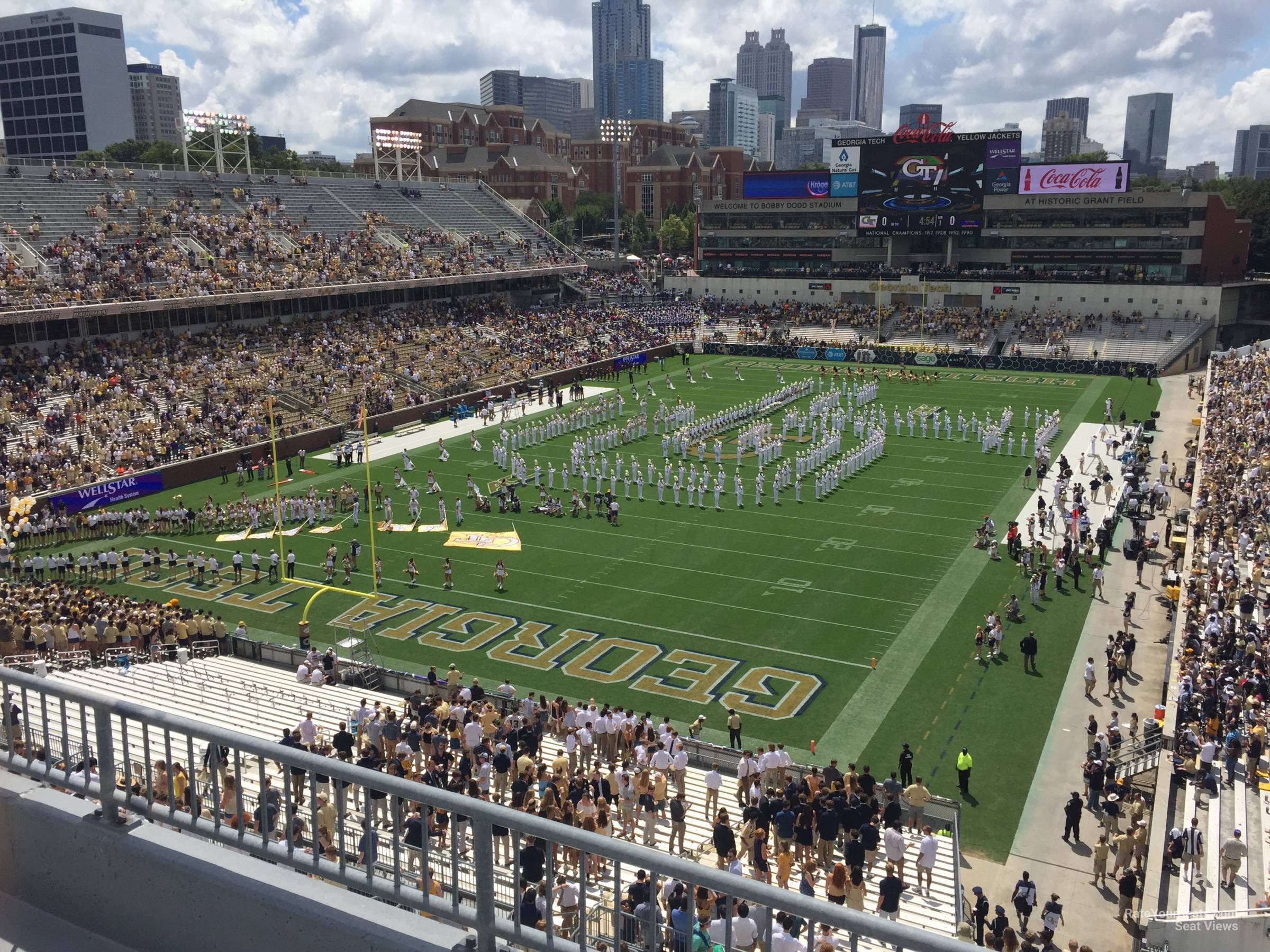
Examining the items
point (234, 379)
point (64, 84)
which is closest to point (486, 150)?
point (64, 84)

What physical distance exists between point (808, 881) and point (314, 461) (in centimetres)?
2808

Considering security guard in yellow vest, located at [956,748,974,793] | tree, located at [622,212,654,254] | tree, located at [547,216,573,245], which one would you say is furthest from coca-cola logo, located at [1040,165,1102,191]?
security guard in yellow vest, located at [956,748,974,793]

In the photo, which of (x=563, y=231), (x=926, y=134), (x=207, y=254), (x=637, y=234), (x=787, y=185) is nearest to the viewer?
(x=207, y=254)

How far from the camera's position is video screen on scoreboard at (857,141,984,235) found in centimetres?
6088

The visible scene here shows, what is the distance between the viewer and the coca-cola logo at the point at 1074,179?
200 ft

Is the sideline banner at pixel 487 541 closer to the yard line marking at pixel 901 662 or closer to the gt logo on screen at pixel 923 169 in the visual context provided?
the yard line marking at pixel 901 662

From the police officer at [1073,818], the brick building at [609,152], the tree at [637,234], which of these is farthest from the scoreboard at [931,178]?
the brick building at [609,152]

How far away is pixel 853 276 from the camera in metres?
67.9

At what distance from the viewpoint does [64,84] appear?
10756 centimetres

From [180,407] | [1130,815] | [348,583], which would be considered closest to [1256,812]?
[1130,815]

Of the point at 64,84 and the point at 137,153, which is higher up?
the point at 64,84

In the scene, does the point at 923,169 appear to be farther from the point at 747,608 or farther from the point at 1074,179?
the point at 747,608

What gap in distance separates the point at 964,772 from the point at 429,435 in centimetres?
2801

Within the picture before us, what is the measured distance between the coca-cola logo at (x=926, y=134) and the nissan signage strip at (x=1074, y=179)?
5289 mm
